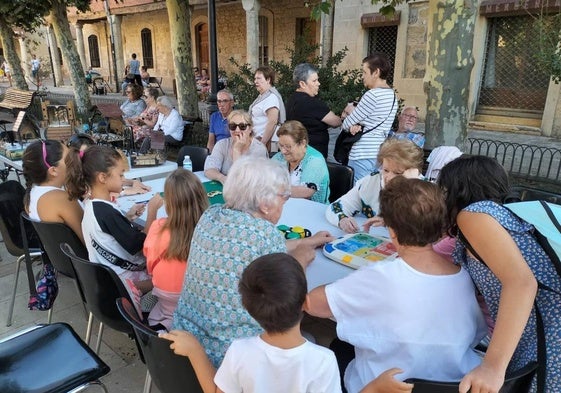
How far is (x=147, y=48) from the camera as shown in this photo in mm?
21312

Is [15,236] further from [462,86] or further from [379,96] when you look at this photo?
[462,86]

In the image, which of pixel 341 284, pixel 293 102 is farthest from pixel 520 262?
pixel 293 102

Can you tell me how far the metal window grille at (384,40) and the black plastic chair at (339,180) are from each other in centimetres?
885

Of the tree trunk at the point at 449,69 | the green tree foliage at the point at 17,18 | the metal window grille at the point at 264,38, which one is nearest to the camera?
the tree trunk at the point at 449,69

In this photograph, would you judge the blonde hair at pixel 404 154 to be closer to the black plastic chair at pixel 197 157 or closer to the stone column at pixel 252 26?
the black plastic chair at pixel 197 157

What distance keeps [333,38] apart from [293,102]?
9.33 m

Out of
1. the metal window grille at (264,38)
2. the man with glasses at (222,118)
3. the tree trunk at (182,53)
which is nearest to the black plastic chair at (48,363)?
the man with glasses at (222,118)

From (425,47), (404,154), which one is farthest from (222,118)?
(425,47)

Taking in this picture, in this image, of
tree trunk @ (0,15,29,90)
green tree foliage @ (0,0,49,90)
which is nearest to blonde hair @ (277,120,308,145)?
green tree foliage @ (0,0,49,90)

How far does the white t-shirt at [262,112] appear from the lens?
13.7ft

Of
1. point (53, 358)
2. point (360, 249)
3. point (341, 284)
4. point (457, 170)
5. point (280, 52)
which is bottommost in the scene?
point (53, 358)

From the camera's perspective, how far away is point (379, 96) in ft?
11.4

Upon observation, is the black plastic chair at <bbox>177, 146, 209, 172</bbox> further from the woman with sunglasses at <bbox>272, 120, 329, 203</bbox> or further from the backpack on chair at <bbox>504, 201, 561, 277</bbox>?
the backpack on chair at <bbox>504, 201, 561, 277</bbox>

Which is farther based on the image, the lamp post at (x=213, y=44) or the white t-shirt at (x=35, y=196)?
the lamp post at (x=213, y=44)
